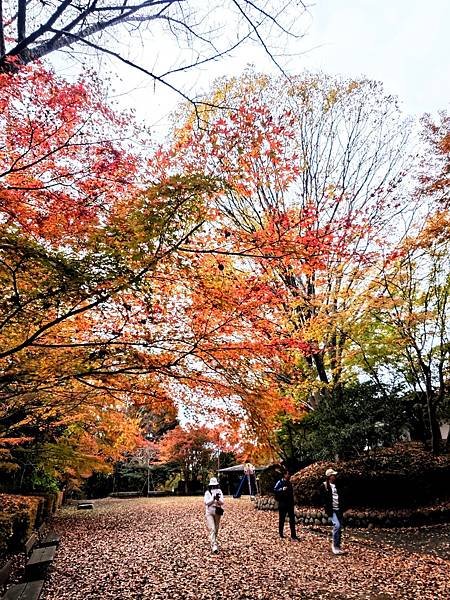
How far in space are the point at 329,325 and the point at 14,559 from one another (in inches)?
→ 376

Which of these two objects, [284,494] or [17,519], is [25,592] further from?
[284,494]

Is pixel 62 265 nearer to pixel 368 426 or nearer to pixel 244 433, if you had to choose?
pixel 244 433

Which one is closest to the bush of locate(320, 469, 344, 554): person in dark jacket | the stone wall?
the stone wall

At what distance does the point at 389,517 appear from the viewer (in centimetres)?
1177

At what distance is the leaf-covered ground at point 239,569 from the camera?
633 cm

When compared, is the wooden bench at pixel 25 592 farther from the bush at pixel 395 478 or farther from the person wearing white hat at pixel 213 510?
the bush at pixel 395 478

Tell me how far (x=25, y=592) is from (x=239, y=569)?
12.8 feet

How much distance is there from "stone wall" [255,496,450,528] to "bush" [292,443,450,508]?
1.34ft

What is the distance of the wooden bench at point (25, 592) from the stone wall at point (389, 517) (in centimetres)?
938

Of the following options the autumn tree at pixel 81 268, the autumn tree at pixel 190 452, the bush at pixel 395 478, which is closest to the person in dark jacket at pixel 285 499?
the bush at pixel 395 478

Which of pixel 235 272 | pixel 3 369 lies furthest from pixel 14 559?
A: pixel 235 272

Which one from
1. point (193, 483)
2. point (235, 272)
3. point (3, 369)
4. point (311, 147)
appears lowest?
point (193, 483)

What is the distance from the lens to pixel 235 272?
634cm

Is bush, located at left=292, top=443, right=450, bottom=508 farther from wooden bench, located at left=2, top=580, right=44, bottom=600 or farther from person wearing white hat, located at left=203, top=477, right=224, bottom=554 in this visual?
wooden bench, located at left=2, top=580, right=44, bottom=600
